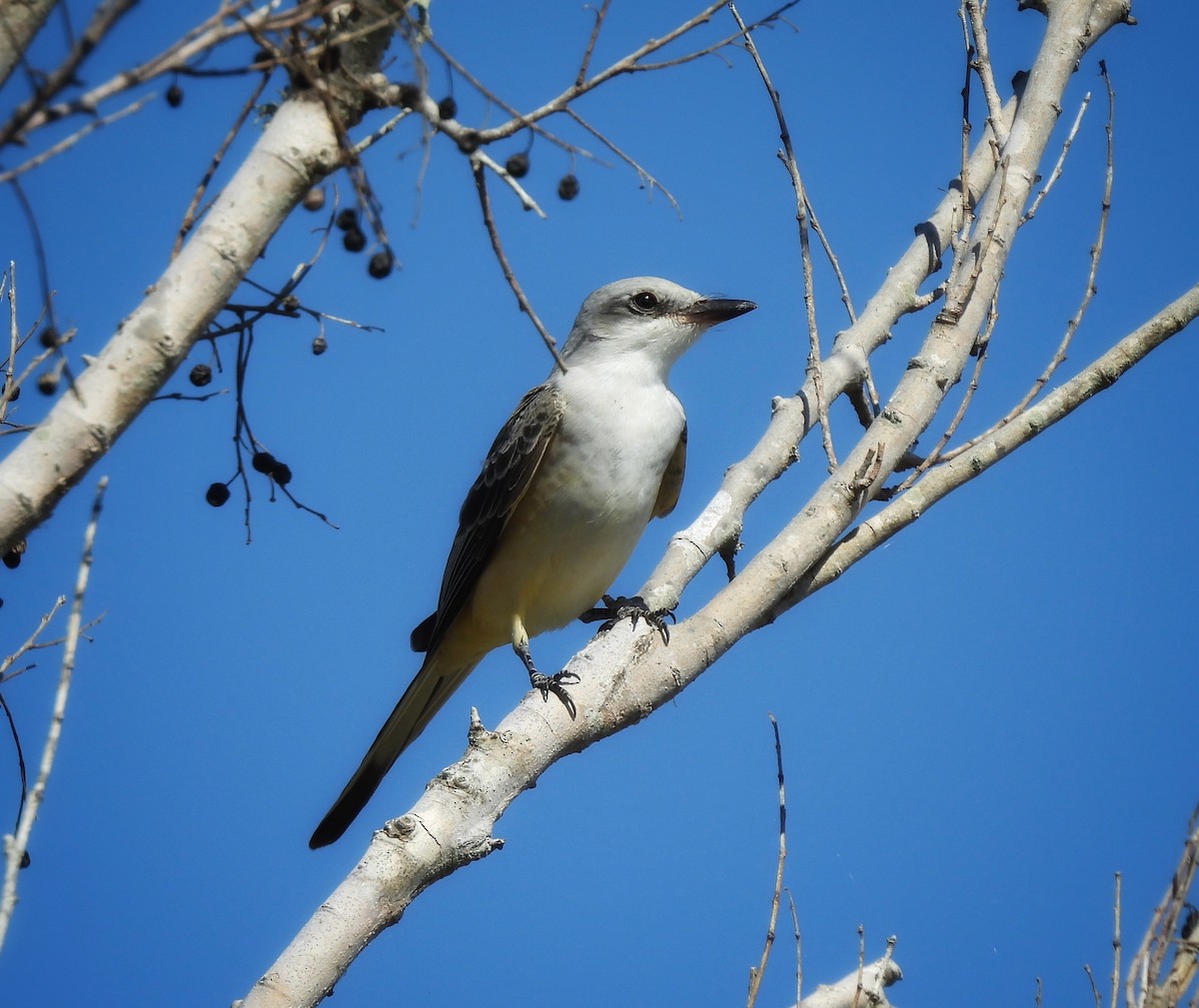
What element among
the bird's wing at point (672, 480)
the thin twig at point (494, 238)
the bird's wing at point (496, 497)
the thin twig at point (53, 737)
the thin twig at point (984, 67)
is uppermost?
the thin twig at point (984, 67)

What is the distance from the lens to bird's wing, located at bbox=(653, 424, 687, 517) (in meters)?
6.07

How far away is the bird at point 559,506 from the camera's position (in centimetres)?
562

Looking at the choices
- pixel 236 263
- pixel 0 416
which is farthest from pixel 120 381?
pixel 0 416

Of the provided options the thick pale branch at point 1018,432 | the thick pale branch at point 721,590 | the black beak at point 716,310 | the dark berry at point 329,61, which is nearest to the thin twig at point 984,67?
the thick pale branch at point 721,590

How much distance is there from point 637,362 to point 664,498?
0.73 meters

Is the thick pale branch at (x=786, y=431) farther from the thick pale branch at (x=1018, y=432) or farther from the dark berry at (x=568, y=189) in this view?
the dark berry at (x=568, y=189)

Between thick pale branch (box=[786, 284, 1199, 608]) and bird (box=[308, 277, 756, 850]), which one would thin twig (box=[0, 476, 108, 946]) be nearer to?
thick pale branch (box=[786, 284, 1199, 608])

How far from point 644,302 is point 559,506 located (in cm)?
123

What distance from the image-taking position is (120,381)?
2201 millimetres

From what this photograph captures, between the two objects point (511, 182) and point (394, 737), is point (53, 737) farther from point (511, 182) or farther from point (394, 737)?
point (394, 737)

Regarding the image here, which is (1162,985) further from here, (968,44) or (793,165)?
→ (968,44)

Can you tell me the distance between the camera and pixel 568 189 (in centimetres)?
329

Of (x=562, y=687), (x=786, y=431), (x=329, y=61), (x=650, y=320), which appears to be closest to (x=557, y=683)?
(x=562, y=687)

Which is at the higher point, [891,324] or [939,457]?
[891,324]
